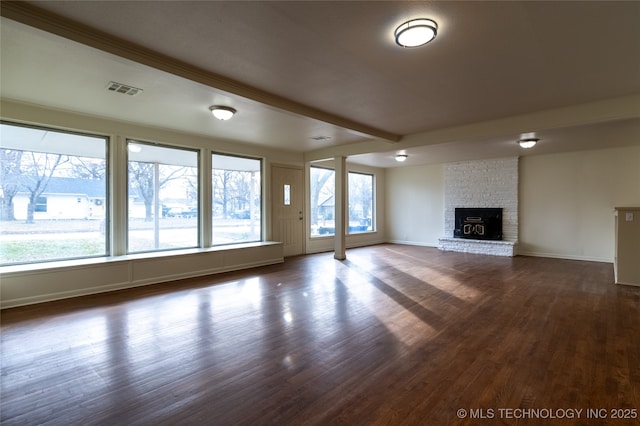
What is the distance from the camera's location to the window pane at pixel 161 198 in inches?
208

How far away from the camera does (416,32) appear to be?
241cm

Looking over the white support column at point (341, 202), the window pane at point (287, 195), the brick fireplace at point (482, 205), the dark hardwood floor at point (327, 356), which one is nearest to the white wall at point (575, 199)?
the brick fireplace at point (482, 205)

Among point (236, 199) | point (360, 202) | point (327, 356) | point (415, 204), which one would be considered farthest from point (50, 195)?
point (415, 204)

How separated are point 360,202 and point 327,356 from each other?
7.54 m

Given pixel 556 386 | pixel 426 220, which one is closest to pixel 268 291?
pixel 556 386

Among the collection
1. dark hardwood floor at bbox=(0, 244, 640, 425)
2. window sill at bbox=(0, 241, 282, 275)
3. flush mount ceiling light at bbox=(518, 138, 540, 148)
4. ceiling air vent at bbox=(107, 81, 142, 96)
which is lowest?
dark hardwood floor at bbox=(0, 244, 640, 425)

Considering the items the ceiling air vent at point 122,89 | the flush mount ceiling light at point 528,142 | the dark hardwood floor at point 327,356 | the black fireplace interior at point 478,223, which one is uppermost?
the ceiling air vent at point 122,89

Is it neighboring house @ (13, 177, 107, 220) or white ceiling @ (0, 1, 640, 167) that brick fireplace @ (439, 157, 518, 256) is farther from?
neighboring house @ (13, 177, 107, 220)

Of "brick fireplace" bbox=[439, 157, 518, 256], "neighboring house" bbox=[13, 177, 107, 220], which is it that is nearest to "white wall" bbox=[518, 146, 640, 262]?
"brick fireplace" bbox=[439, 157, 518, 256]

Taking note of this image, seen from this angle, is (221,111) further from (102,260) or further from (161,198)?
(102,260)

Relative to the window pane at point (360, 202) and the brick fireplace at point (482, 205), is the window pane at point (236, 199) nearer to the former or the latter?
the window pane at point (360, 202)

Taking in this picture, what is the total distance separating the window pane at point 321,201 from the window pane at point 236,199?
1.69m

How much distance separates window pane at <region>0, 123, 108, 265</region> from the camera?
4.17m

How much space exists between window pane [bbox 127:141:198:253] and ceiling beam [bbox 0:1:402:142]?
2825mm
